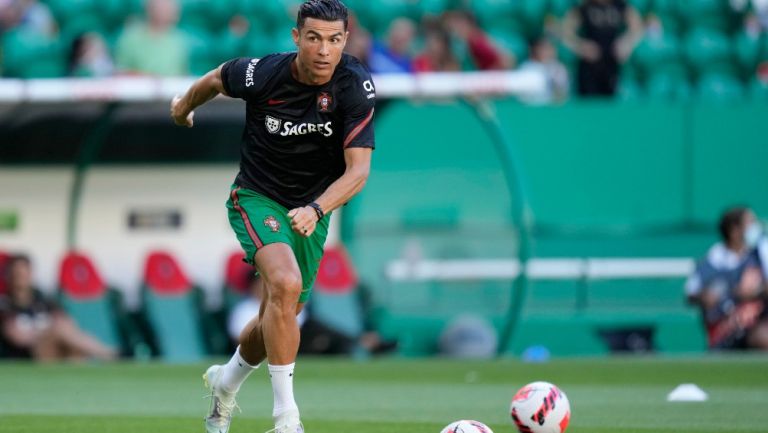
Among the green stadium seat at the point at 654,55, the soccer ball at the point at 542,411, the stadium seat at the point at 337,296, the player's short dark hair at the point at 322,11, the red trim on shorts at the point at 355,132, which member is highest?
the green stadium seat at the point at 654,55

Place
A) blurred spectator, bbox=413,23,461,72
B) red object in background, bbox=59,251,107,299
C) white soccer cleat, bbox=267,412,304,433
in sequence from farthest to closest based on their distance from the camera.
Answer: blurred spectator, bbox=413,23,461,72
red object in background, bbox=59,251,107,299
white soccer cleat, bbox=267,412,304,433

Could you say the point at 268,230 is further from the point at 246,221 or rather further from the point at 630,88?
the point at 630,88

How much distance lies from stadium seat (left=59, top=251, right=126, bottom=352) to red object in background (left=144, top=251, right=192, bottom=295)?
531mm

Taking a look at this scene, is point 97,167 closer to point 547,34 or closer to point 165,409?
point 547,34

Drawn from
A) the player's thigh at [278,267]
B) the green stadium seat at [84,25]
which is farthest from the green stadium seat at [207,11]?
the player's thigh at [278,267]

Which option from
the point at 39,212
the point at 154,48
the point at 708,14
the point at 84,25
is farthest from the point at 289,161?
the point at 708,14

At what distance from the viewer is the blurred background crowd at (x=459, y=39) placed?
17.1 metres

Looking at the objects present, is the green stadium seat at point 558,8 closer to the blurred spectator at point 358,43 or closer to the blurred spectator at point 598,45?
the blurred spectator at point 598,45

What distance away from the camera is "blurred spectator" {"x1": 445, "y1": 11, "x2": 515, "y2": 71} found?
17562mm

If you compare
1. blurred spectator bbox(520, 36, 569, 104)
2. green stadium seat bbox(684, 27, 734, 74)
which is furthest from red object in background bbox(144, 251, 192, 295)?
green stadium seat bbox(684, 27, 734, 74)

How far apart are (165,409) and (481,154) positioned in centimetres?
766

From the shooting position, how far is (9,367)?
48.5 ft

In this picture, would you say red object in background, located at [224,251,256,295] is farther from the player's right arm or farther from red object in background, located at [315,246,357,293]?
the player's right arm

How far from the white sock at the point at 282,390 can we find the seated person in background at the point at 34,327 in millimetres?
8873
